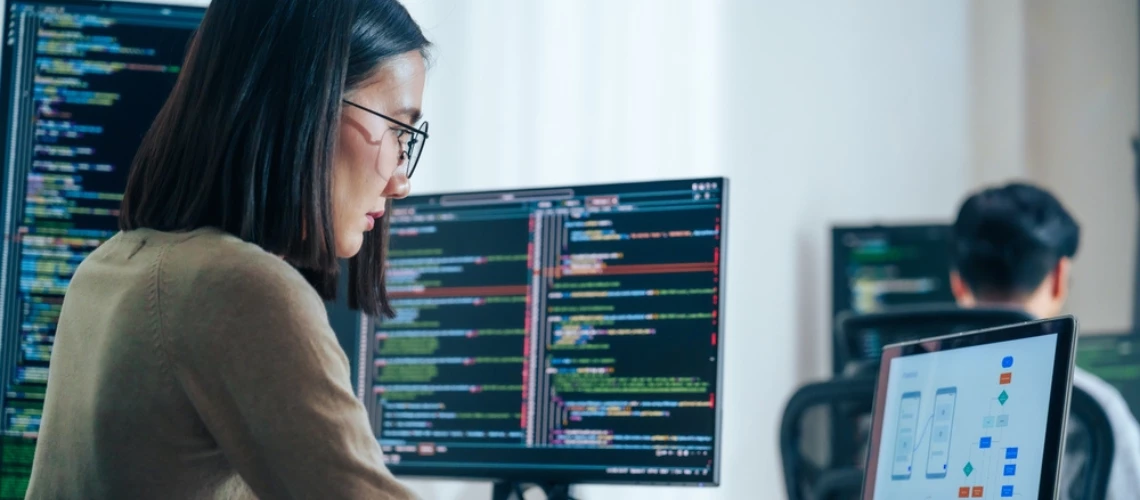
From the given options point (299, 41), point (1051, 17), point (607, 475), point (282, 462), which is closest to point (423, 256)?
point (607, 475)

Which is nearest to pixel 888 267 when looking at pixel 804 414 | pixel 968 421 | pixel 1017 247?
pixel 1017 247

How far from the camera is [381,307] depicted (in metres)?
1.50

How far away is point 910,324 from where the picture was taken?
7.47ft

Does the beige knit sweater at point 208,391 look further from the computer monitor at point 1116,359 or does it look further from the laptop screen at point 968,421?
the computer monitor at point 1116,359

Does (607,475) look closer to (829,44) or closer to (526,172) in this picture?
(526,172)

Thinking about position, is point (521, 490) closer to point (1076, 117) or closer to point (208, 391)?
point (208, 391)

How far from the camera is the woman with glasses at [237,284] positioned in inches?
39.4

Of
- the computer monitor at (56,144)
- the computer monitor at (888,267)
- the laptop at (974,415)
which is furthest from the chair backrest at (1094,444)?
the computer monitor at (888,267)

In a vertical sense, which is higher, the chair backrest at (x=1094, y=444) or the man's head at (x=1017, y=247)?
the man's head at (x=1017, y=247)

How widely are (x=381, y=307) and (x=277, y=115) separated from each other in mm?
426

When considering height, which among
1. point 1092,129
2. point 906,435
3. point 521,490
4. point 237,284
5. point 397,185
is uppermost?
point 1092,129

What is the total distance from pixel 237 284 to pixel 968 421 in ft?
2.29

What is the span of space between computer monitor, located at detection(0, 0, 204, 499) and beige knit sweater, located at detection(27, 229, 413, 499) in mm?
588

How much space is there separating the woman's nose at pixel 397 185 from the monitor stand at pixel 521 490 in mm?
564
